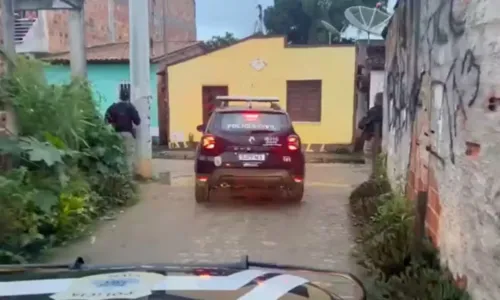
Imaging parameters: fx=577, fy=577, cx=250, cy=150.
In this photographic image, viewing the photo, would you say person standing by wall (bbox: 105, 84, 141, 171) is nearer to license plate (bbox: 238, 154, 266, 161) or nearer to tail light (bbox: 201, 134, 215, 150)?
tail light (bbox: 201, 134, 215, 150)

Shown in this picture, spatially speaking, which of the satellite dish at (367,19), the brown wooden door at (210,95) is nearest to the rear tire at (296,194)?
the satellite dish at (367,19)

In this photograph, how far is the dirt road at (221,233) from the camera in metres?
6.58

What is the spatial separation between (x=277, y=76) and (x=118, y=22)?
1555cm

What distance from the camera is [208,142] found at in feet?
29.6

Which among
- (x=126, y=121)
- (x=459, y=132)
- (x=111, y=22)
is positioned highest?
(x=111, y=22)

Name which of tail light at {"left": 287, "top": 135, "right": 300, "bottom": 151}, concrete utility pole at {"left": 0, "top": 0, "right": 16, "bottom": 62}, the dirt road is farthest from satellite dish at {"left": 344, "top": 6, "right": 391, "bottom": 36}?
concrete utility pole at {"left": 0, "top": 0, "right": 16, "bottom": 62}

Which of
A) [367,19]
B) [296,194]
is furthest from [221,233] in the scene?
→ [367,19]

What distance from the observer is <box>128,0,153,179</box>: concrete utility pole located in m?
11.0

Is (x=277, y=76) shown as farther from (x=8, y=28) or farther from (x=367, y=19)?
(x=8, y=28)

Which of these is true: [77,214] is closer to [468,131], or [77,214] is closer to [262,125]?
[262,125]

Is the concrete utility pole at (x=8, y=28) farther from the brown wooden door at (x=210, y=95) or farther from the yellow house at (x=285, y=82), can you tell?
the brown wooden door at (x=210, y=95)

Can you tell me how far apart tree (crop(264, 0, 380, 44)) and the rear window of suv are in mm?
29682

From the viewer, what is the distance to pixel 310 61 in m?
19.6

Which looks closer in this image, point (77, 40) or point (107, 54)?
point (77, 40)
